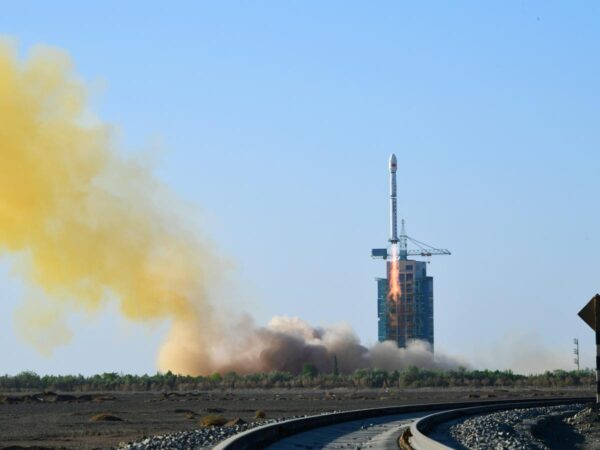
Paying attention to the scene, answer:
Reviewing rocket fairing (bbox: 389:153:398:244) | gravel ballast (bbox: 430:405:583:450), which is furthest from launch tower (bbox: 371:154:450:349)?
gravel ballast (bbox: 430:405:583:450)

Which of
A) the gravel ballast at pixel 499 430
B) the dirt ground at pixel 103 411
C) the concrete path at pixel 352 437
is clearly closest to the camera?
the concrete path at pixel 352 437

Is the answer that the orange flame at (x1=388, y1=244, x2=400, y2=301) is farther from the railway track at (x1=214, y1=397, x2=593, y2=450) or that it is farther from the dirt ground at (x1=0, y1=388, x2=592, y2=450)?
the railway track at (x1=214, y1=397, x2=593, y2=450)

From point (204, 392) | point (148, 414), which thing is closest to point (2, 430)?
point (148, 414)

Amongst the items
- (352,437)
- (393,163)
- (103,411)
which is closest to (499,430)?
(352,437)

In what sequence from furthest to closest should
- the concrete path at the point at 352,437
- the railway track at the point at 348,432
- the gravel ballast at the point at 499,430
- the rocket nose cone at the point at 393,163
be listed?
1. the rocket nose cone at the point at 393,163
2. the gravel ballast at the point at 499,430
3. the concrete path at the point at 352,437
4. the railway track at the point at 348,432

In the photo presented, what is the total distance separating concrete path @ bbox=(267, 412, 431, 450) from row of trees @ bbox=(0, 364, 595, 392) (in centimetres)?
6402

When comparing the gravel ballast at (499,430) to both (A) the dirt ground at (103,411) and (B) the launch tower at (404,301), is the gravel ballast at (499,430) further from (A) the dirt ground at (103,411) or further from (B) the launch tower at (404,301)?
(B) the launch tower at (404,301)

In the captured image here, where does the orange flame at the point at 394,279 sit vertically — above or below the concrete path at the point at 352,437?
above

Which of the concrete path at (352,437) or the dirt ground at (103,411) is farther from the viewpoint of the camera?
the dirt ground at (103,411)

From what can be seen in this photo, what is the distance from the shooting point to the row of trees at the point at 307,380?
112062 mm

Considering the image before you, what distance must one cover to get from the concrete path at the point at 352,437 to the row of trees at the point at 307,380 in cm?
6402

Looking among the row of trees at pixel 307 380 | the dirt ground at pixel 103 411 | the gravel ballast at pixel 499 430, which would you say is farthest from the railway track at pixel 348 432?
the row of trees at pixel 307 380

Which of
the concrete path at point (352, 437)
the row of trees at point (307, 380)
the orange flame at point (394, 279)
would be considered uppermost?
the orange flame at point (394, 279)

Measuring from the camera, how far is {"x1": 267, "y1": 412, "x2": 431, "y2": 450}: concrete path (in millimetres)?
32344
